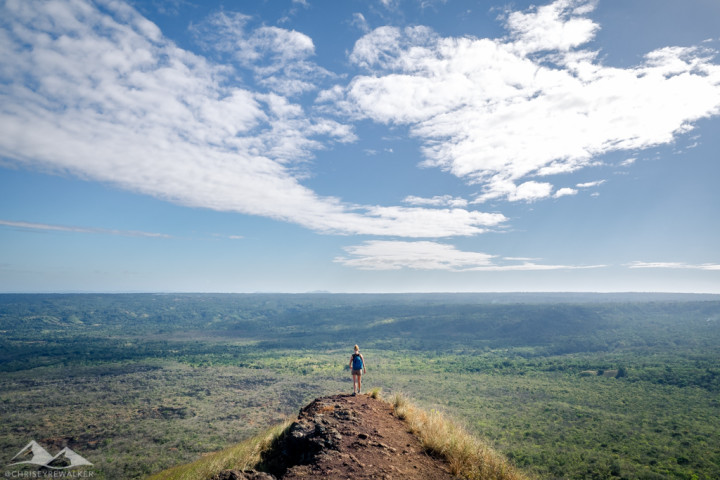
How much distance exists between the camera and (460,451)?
9289 mm

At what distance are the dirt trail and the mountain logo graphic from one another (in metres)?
38.4

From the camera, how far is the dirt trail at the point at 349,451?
26.3 ft

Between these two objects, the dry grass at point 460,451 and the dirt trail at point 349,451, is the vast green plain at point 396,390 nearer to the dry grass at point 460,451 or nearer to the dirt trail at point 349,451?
the dirt trail at point 349,451

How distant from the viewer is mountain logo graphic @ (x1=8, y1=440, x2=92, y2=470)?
3461 centimetres

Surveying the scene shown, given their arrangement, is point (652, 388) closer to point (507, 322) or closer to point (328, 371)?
point (328, 371)

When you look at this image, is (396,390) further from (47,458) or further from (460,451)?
(460,451)

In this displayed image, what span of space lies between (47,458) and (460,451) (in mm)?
50184

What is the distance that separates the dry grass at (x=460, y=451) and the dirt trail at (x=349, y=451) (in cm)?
28

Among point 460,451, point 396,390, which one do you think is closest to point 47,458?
point 460,451

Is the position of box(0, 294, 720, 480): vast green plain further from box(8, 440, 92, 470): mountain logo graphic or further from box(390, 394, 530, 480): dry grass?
box(390, 394, 530, 480): dry grass

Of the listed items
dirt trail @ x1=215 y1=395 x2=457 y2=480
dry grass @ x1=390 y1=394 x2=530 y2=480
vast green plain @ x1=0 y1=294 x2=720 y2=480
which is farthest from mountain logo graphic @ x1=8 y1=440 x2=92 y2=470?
dry grass @ x1=390 y1=394 x2=530 y2=480

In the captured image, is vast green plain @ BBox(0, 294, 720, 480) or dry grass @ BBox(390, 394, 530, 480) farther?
vast green plain @ BBox(0, 294, 720, 480)

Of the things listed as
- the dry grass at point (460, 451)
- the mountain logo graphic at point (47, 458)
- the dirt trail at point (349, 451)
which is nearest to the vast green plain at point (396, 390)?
the mountain logo graphic at point (47, 458)

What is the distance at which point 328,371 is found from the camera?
93.6 metres
